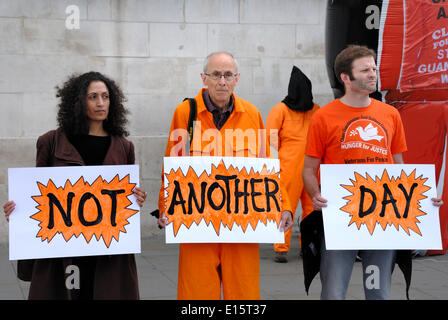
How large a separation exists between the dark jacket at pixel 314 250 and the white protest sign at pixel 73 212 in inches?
41.4

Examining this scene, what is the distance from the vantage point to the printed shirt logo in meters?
3.89

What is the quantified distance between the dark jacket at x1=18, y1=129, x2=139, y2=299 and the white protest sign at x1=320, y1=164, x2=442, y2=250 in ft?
3.86

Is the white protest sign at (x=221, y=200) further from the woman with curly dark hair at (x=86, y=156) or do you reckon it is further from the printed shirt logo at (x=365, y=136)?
the printed shirt logo at (x=365, y=136)

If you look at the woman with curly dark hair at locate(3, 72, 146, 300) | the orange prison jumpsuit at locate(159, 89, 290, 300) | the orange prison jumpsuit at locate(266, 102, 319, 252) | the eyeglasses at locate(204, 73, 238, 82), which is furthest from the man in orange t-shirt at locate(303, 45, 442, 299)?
the orange prison jumpsuit at locate(266, 102, 319, 252)

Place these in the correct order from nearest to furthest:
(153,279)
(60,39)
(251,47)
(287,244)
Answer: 1. (153,279)
2. (287,244)
3. (60,39)
4. (251,47)

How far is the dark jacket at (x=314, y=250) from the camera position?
408cm

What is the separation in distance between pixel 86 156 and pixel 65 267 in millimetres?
637

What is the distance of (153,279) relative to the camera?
6.46 metres

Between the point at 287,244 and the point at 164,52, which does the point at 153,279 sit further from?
the point at 164,52

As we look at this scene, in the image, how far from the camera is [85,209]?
3758 millimetres

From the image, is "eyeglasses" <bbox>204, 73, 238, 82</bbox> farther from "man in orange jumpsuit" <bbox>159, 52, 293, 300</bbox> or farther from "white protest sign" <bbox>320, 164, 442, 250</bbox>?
"white protest sign" <bbox>320, 164, 442, 250</bbox>

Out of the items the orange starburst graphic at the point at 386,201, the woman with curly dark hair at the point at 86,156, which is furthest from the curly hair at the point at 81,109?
the orange starburst graphic at the point at 386,201

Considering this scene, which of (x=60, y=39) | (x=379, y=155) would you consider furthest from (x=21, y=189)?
(x=60, y=39)

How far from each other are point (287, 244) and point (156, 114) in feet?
9.21
